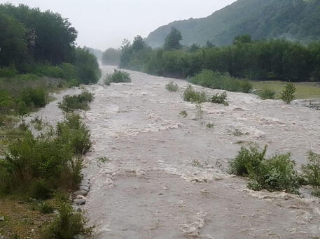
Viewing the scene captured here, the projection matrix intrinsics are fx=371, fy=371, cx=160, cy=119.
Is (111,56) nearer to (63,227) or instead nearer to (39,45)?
(39,45)

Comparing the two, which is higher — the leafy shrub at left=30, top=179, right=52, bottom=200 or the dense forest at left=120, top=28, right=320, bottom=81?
the dense forest at left=120, top=28, right=320, bottom=81

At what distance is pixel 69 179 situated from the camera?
9.35m

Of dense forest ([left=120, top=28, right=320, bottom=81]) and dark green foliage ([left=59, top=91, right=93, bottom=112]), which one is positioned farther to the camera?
dense forest ([left=120, top=28, right=320, bottom=81])

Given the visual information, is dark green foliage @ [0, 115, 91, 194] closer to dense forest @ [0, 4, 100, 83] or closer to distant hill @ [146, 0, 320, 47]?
dense forest @ [0, 4, 100, 83]

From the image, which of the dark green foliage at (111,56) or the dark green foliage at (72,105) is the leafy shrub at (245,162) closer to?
the dark green foliage at (72,105)

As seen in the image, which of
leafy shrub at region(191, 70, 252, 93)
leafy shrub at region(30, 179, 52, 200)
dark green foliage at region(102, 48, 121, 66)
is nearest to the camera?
leafy shrub at region(30, 179, 52, 200)

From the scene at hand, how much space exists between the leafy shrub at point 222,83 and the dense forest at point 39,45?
49.4 ft

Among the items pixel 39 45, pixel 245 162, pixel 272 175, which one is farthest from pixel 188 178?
pixel 39 45

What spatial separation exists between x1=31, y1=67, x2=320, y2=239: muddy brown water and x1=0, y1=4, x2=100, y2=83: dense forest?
20921 millimetres

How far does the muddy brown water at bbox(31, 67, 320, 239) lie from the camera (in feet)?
25.2

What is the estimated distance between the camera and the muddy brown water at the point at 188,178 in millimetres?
7668

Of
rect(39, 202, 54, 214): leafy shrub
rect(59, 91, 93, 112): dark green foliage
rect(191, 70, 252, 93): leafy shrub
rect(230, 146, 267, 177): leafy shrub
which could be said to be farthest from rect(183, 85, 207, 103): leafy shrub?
rect(39, 202, 54, 214): leafy shrub

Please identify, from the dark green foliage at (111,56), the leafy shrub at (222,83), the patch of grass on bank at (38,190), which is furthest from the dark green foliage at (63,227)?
the dark green foliage at (111,56)

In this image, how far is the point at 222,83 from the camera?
3984 cm
